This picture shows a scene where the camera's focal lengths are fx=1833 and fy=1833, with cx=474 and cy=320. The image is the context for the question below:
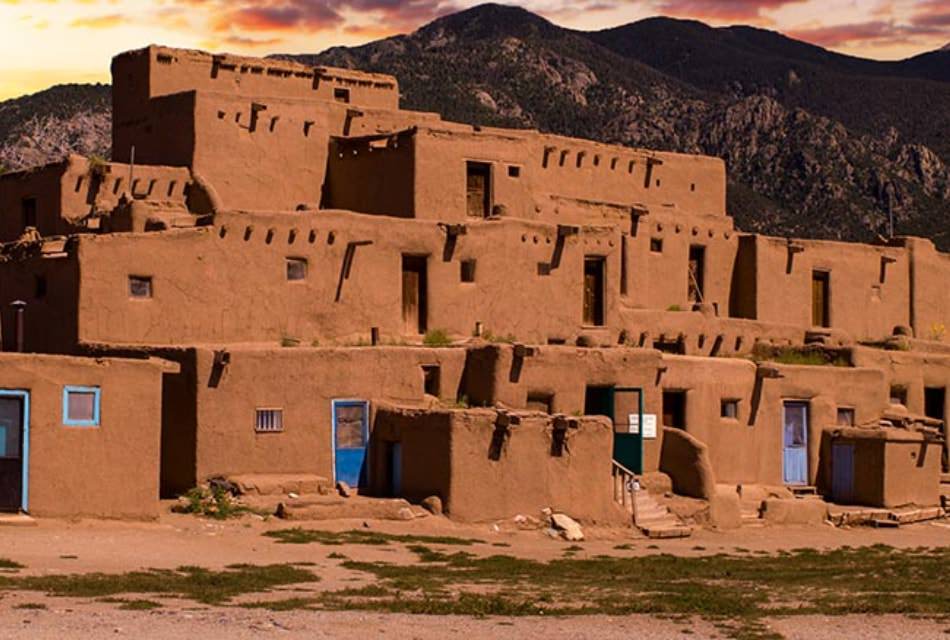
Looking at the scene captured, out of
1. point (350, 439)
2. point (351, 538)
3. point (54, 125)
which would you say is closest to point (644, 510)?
point (350, 439)

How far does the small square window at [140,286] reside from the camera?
106 feet

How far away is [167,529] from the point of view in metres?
27.4

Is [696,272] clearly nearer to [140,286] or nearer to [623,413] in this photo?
[623,413]

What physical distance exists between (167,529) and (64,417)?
2.28 m

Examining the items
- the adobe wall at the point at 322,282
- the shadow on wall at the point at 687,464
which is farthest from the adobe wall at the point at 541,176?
the shadow on wall at the point at 687,464

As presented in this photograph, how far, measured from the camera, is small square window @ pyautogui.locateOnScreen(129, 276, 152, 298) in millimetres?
32375

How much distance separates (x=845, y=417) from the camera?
39.0 metres

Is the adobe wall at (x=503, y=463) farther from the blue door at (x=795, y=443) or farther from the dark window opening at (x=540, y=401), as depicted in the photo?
the blue door at (x=795, y=443)

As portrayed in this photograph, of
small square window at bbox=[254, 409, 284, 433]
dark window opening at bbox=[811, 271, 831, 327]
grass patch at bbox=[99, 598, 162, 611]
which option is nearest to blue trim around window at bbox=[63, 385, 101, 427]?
small square window at bbox=[254, 409, 284, 433]

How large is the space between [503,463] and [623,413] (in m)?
4.70

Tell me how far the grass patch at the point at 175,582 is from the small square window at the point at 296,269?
1078cm

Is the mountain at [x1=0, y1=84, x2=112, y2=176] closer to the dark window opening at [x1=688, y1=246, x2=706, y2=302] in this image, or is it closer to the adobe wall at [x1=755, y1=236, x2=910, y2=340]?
the dark window opening at [x1=688, y1=246, x2=706, y2=302]

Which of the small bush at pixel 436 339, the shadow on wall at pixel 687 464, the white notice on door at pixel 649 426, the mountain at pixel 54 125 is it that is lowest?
the shadow on wall at pixel 687 464

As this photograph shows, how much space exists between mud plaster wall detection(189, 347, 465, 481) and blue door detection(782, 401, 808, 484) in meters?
8.88
